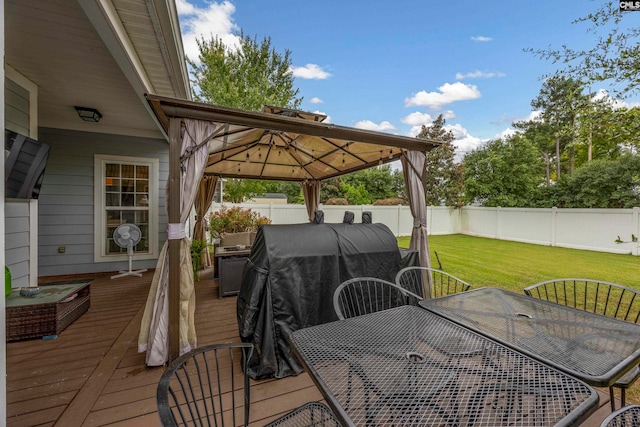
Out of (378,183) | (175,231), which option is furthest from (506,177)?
(175,231)

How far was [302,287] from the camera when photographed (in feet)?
7.80

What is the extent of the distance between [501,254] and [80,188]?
1000 centimetres

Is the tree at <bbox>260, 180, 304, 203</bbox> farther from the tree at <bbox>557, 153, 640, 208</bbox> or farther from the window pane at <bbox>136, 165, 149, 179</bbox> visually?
the tree at <bbox>557, 153, 640, 208</bbox>

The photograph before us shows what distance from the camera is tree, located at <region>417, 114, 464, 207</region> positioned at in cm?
1345

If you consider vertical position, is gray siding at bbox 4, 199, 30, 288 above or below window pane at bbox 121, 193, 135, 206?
below

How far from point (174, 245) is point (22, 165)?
73.9 inches

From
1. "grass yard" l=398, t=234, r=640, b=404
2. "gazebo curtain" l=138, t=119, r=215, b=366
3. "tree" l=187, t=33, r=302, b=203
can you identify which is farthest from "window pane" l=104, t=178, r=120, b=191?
"grass yard" l=398, t=234, r=640, b=404

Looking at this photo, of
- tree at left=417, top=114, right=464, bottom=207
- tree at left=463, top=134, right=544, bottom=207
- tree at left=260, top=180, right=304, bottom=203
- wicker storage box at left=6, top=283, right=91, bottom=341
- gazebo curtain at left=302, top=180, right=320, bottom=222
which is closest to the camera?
wicker storage box at left=6, top=283, right=91, bottom=341

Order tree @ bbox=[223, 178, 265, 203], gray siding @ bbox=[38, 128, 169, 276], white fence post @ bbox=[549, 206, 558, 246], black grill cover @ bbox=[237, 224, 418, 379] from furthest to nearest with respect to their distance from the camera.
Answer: tree @ bbox=[223, 178, 265, 203] → white fence post @ bbox=[549, 206, 558, 246] → gray siding @ bbox=[38, 128, 169, 276] → black grill cover @ bbox=[237, 224, 418, 379]

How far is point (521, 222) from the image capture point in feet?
31.5

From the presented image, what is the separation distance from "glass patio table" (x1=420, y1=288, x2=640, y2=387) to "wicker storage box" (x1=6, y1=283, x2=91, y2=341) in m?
3.66

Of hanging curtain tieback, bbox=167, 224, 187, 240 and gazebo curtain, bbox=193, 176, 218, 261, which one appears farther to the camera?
gazebo curtain, bbox=193, 176, 218, 261

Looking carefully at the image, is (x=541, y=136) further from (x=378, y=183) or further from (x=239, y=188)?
(x=239, y=188)

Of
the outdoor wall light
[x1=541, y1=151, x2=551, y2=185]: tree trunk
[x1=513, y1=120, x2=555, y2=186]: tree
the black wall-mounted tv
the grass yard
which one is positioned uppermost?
[x1=513, y1=120, x2=555, y2=186]: tree
